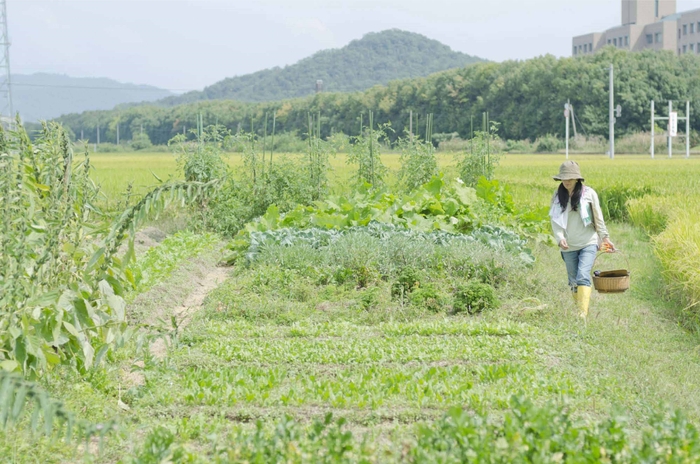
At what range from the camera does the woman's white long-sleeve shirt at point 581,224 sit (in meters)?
7.51

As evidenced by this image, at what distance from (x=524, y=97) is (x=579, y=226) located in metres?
61.4

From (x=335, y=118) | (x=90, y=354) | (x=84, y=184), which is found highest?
(x=335, y=118)

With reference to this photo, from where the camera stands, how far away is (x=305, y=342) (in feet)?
20.2

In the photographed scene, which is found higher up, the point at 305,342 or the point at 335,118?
the point at 335,118

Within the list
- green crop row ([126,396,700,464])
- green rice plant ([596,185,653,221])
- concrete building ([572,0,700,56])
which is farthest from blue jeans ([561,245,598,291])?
concrete building ([572,0,700,56])

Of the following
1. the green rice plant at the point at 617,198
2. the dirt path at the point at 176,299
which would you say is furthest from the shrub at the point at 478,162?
the dirt path at the point at 176,299

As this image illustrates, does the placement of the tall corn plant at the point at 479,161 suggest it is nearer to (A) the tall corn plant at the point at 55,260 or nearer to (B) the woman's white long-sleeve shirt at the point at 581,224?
(B) the woman's white long-sleeve shirt at the point at 581,224

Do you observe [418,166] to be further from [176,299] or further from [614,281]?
[614,281]

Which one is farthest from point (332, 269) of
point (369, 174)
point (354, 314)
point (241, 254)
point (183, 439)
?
point (369, 174)

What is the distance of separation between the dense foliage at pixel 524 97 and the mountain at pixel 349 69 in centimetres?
5601

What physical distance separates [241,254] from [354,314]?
3355 mm

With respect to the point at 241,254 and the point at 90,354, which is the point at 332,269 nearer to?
the point at 241,254

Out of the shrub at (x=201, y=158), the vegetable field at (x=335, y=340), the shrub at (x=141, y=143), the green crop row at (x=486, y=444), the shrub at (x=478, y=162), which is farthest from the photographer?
the shrub at (x=141, y=143)

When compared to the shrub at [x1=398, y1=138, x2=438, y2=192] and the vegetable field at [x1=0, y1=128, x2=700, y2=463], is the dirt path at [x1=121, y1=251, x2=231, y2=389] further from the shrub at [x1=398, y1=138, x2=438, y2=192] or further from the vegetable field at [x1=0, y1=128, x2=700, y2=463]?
the shrub at [x1=398, y1=138, x2=438, y2=192]
